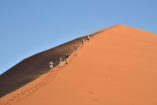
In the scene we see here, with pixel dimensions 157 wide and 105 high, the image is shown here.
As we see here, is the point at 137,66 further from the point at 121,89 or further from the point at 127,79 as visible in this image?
the point at 121,89

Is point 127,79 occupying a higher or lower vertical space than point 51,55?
lower

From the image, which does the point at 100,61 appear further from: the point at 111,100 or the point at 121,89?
the point at 111,100

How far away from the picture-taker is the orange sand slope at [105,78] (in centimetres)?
1226

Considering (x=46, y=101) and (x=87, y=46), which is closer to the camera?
(x=46, y=101)

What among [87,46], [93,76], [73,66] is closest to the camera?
[93,76]

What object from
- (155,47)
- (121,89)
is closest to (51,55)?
(155,47)

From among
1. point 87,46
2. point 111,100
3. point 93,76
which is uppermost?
point 87,46

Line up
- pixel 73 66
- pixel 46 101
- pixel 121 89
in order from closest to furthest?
1. pixel 46 101
2. pixel 121 89
3. pixel 73 66

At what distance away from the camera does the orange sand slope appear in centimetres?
1226

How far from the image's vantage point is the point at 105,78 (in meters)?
14.7

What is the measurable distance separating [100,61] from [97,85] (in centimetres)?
418

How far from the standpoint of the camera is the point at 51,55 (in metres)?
24.4

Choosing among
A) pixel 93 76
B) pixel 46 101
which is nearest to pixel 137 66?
pixel 93 76

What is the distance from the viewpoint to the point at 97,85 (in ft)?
44.9
